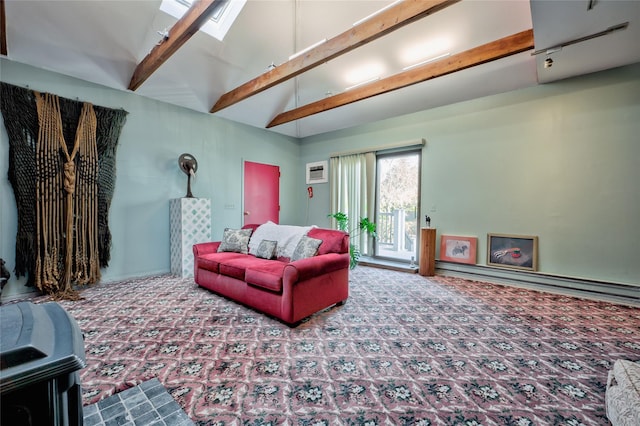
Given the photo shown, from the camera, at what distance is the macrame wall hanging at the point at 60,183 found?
3.06 m

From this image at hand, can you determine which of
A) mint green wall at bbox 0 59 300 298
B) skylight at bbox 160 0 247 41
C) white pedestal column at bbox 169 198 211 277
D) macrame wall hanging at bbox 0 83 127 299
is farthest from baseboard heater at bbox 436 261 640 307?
macrame wall hanging at bbox 0 83 127 299

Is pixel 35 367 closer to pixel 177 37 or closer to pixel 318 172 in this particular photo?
pixel 177 37

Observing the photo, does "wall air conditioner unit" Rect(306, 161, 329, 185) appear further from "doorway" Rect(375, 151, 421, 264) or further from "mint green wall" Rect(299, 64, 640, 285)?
"mint green wall" Rect(299, 64, 640, 285)

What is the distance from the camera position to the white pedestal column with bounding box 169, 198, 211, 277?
4066 millimetres

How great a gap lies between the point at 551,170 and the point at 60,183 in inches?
257

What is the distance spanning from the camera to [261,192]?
5.72 metres

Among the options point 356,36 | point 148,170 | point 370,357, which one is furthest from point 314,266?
point 148,170

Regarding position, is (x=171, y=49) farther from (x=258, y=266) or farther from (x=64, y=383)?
(x=64, y=383)

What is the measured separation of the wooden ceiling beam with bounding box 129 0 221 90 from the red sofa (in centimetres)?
244

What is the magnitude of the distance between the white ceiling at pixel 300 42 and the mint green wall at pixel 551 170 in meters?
0.30

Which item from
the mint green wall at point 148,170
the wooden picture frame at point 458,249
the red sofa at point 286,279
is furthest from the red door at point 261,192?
the wooden picture frame at point 458,249

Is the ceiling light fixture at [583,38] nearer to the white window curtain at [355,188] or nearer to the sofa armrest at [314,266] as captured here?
the white window curtain at [355,188]

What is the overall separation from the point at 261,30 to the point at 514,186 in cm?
417

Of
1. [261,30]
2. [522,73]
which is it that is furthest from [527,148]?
[261,30]
